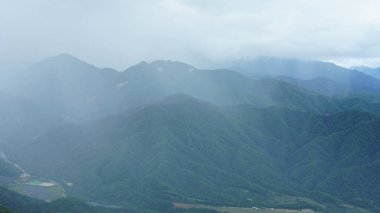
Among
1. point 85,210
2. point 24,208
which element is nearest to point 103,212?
point 85,210

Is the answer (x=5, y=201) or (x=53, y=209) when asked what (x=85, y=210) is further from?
(x=5, y=201)

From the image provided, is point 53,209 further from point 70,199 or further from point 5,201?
point 5,201

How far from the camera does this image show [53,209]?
188500 mm

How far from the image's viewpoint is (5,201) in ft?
641

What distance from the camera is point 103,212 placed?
198250 mm

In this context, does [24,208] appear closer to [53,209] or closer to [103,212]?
[53,209]

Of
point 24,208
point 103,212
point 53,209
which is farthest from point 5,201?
point 103,212

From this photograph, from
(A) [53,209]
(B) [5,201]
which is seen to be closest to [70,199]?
(A) [53,209]

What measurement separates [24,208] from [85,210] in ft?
79.0

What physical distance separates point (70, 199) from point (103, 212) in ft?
43.0

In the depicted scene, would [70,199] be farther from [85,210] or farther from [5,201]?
[5,201]

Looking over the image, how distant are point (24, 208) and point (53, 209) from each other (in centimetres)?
1372

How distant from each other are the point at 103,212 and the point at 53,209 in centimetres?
1904

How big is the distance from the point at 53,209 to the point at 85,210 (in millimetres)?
11227
